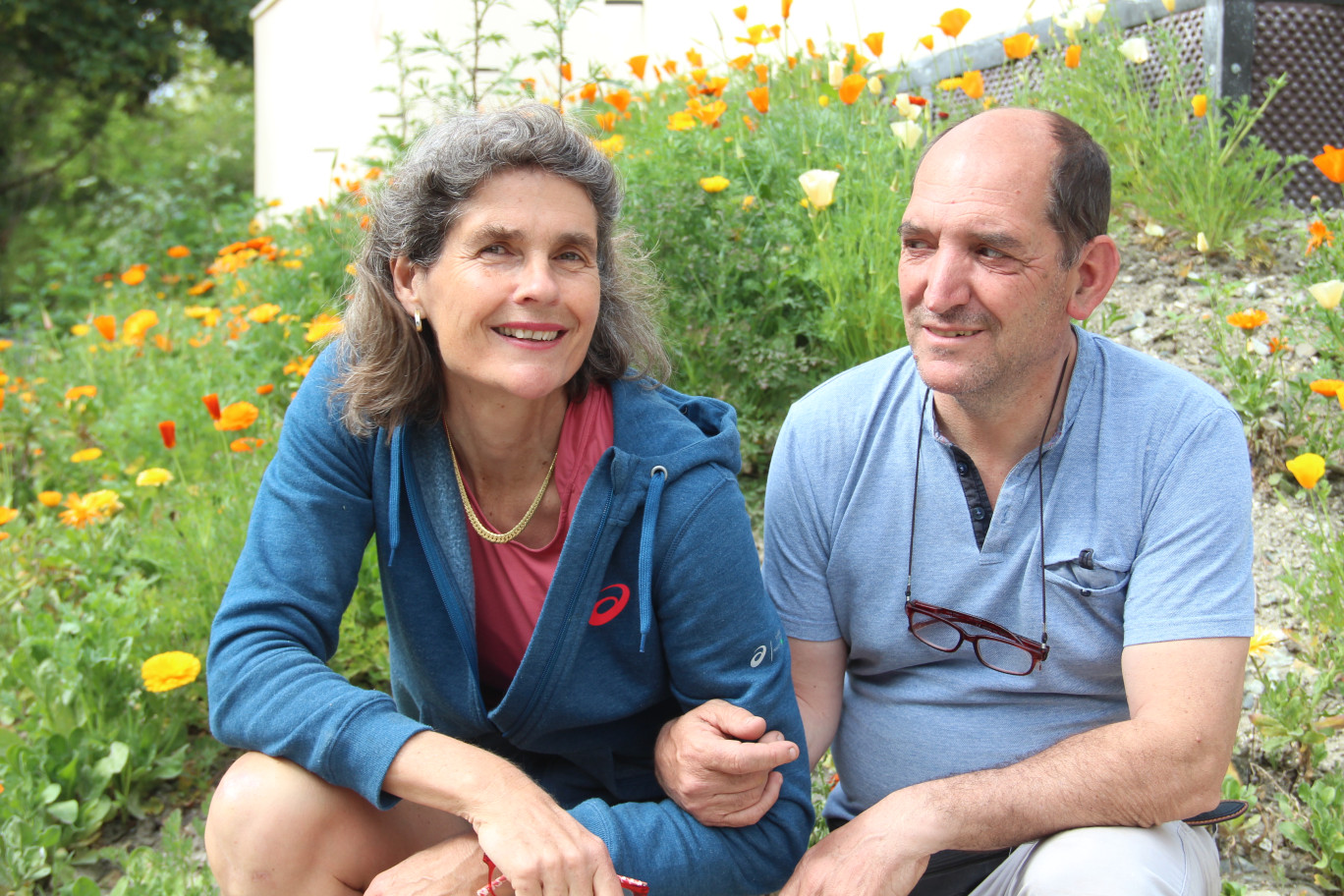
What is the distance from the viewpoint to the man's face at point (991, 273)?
1.79 m

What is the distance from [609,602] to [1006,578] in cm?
65

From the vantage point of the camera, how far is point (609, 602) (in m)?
1.82

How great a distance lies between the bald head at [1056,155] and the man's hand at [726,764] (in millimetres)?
914

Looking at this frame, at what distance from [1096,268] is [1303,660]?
1193mm

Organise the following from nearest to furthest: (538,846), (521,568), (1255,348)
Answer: (538,846), (521,568), (1255,348)

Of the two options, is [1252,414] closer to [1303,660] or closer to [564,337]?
[1303,660]

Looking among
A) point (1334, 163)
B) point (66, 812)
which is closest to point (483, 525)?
point (66, 812)

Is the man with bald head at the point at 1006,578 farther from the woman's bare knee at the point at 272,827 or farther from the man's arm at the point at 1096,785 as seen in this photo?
the woman's bare knee at the point at 272,827

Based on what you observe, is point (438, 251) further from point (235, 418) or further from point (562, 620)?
point (235, 418)

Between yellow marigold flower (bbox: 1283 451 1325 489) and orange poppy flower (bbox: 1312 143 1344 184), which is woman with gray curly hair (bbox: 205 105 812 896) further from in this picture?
orange poppy flower (bbox: 1312 143 1344 184)

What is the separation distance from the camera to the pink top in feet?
6.17

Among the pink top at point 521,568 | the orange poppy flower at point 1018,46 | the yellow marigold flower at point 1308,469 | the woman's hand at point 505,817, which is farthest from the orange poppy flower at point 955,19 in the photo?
the woman's hand at point 505,817

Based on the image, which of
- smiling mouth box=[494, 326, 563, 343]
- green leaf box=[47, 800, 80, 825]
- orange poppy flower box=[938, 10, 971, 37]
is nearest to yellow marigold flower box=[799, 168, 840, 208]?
orange poppy flower box=[938, 10, 971, 37]

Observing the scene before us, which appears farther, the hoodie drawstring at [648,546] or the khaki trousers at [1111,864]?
the hoodie drawstring at [648,546]
